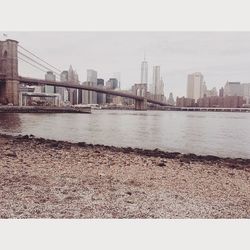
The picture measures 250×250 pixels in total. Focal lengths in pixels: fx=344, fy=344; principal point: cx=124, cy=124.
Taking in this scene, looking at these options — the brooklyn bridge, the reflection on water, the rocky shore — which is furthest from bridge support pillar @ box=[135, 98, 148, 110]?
the rocky shore

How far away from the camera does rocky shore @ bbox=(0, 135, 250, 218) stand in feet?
15.9

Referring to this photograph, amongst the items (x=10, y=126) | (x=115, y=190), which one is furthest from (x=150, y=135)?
(x=115, y=190)

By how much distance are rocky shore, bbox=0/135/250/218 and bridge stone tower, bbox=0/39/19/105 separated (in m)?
43.6

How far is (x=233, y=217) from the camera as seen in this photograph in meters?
4.88

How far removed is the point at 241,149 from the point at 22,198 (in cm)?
1363

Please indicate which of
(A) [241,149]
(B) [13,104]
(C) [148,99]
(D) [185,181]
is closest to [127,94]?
(C) [148,99]

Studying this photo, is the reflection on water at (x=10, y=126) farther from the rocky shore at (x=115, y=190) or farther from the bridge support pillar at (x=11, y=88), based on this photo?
the bridge support pillar at (x=11, y=88)

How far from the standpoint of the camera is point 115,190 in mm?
5953

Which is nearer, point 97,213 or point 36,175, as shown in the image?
point 97,213

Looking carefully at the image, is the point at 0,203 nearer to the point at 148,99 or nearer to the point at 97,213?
the point at 97,213

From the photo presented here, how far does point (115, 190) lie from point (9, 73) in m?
48.4

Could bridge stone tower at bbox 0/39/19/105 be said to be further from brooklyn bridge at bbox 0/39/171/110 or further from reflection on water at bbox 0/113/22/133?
reflection on water at bbox 0/113/22/133

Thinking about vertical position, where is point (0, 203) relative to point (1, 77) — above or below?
below

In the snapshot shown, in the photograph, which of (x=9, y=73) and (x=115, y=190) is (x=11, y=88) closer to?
(x=9, y=73)
